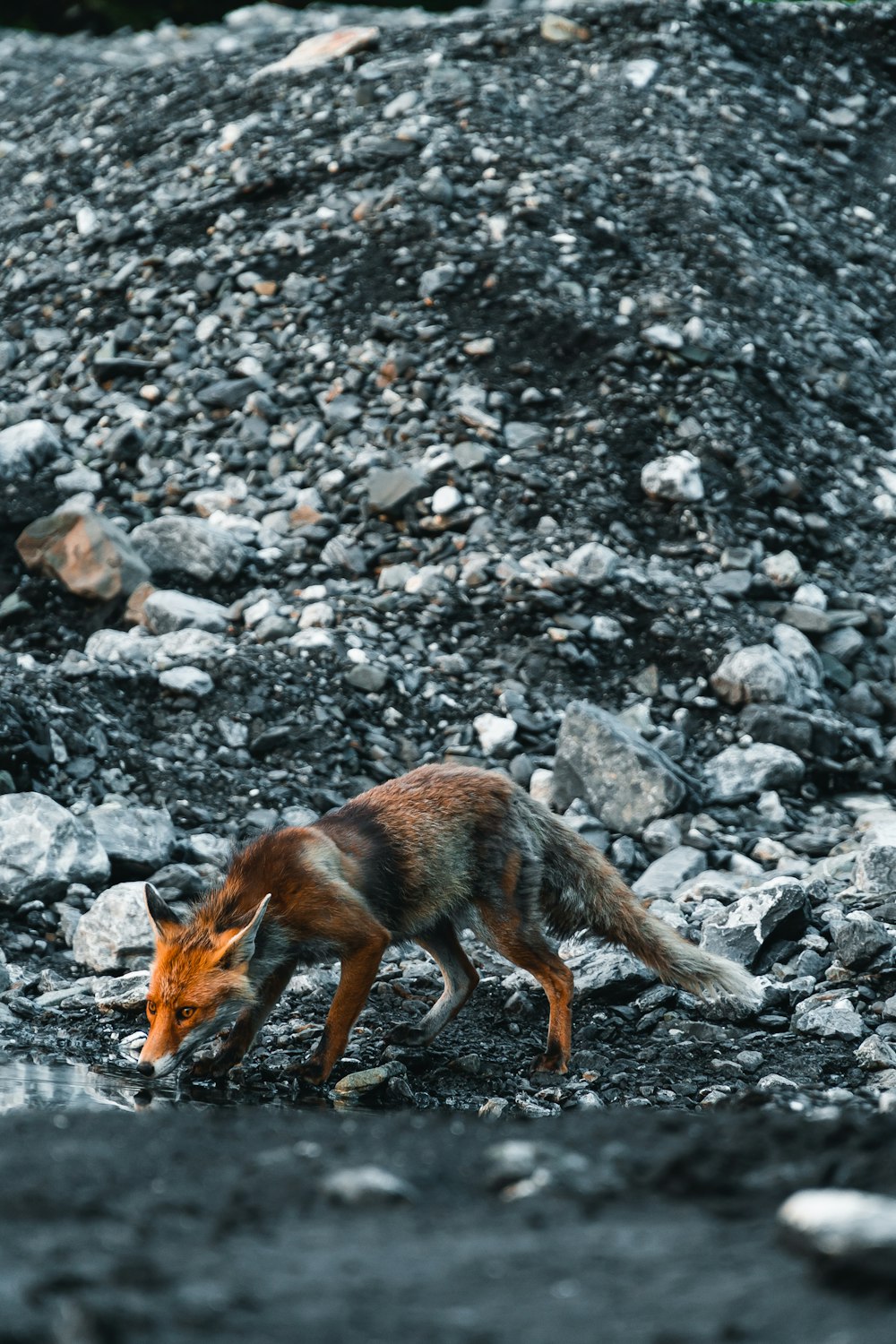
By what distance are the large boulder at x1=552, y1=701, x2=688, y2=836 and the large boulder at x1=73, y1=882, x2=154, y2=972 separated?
2.76 m

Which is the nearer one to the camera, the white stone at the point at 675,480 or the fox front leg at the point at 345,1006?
the fox front leg at the point at 345,1006

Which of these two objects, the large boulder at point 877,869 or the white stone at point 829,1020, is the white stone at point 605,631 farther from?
the white stone at point 829,1020

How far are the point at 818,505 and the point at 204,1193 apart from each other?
345 inches

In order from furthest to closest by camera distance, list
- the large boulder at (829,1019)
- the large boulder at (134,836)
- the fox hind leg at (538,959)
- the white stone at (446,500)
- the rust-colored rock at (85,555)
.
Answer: the white stone at (446,500)
the rust-colored rock at (85,555)
the large boulder at (134,836)
the fox hind leg at (538,959)
the large boulder at (829,1019)

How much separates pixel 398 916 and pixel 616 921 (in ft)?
3.19

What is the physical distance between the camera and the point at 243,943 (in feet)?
16.5

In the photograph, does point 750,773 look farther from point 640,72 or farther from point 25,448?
point 640,72

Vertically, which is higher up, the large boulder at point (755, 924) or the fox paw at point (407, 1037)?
the fox paw at point (407, 1037)

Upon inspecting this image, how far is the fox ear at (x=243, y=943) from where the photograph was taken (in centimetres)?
498

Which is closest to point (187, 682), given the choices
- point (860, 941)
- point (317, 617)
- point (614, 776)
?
point (317, 617)

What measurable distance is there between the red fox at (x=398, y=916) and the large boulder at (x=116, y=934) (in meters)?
0.98

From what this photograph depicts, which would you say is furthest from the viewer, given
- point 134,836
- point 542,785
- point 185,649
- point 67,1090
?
point 185,649

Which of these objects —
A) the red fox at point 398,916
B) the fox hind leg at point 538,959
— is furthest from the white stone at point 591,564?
the fox hind leg at point 538,959

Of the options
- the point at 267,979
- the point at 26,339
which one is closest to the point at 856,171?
the point at 26,339
